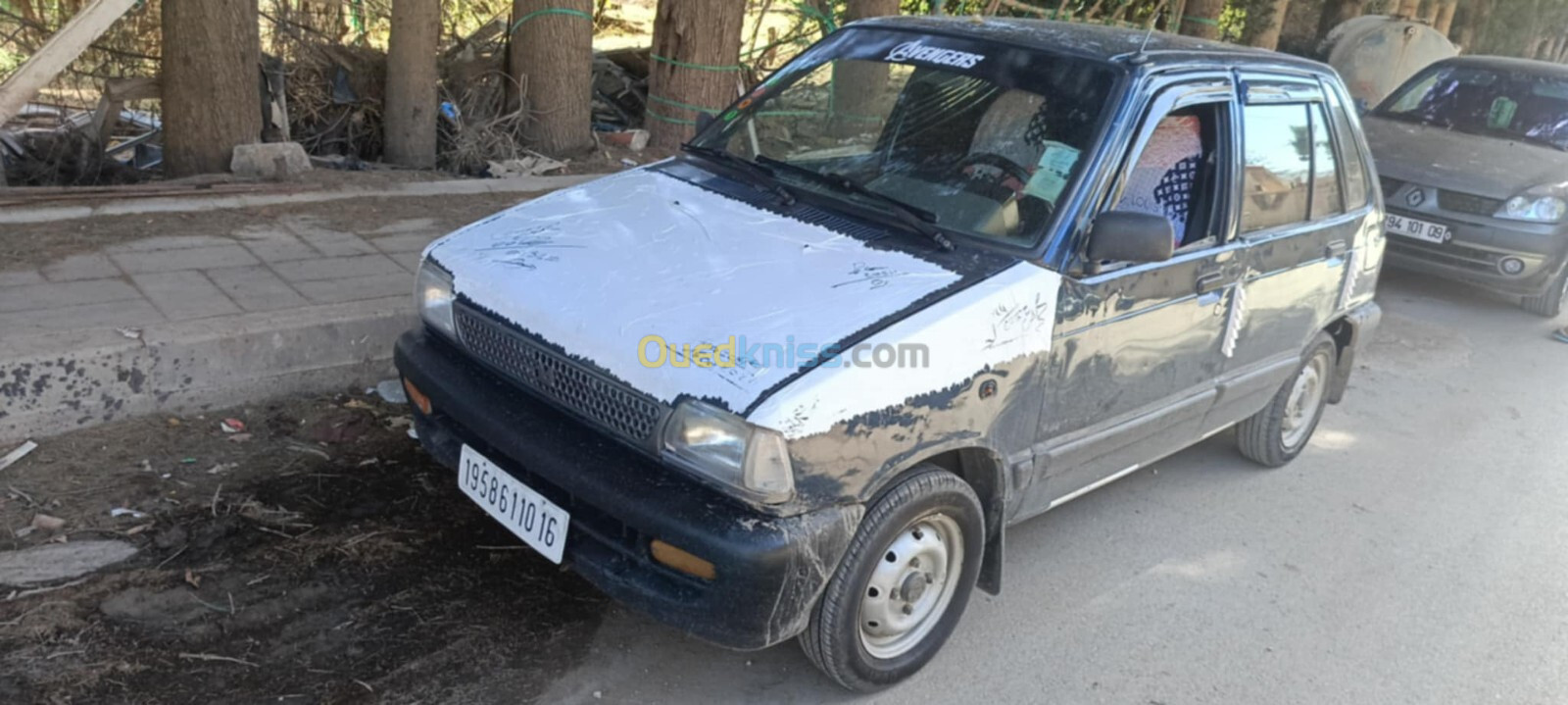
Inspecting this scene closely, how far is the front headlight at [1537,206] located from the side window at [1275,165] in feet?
14.4

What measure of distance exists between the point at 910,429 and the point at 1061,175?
41.9 inches

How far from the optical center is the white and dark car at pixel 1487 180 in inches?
305

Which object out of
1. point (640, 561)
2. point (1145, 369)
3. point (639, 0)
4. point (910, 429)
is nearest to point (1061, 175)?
point (1145, 369)

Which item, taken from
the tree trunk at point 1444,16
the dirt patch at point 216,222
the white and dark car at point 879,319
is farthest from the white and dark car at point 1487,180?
the tree trunk at point 1444,16

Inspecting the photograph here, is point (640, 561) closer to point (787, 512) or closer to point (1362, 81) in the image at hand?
point (787, 512)

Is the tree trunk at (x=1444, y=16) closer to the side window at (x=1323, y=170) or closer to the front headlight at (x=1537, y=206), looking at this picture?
the front headlight at (x=1537, y=206)

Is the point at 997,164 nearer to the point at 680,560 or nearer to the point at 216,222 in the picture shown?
the point at 680,560

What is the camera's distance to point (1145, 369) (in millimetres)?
3754

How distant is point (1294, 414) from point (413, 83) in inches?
227

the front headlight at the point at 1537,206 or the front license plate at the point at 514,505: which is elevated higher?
the front headlight at the point at 1537,206

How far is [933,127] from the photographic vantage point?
382 cm

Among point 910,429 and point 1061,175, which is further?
point 1061,175

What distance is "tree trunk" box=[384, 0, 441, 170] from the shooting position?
7.42 metres

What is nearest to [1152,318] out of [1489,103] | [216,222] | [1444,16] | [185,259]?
[185,259]
